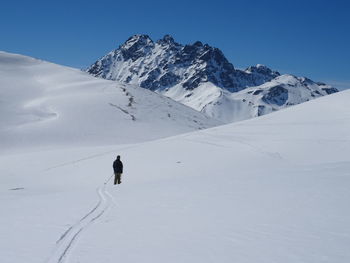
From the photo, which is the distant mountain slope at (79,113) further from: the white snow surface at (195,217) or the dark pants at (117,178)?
the dark pants at (117,178)

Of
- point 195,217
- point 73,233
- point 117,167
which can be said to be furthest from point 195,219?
point 117,167

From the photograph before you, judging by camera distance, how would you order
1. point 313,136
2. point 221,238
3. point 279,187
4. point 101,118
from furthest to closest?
point 101,118 < point 313,136 < point 279,187 < point 221,238

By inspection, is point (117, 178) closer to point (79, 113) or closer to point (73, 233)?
point (73, 233)

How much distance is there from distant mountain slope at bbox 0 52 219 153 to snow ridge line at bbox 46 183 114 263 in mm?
49986

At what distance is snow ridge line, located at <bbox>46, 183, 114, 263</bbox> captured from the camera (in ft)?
26.8

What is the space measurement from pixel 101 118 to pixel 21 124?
15.6 metres

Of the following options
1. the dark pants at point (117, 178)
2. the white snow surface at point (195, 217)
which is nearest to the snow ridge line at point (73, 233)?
the white snow surface at point (195, 217)

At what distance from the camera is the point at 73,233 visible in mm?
10250

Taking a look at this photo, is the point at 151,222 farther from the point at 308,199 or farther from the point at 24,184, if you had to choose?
the point at 24,184

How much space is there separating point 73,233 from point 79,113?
237ft

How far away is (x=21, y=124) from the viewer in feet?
232

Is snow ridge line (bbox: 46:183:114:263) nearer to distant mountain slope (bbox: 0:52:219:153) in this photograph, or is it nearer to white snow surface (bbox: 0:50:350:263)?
white snow surface (bbox: 0:50:350:263)

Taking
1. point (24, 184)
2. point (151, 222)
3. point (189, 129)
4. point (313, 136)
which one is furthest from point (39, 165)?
point (189, 129)

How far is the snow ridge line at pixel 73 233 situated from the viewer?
321 inches
